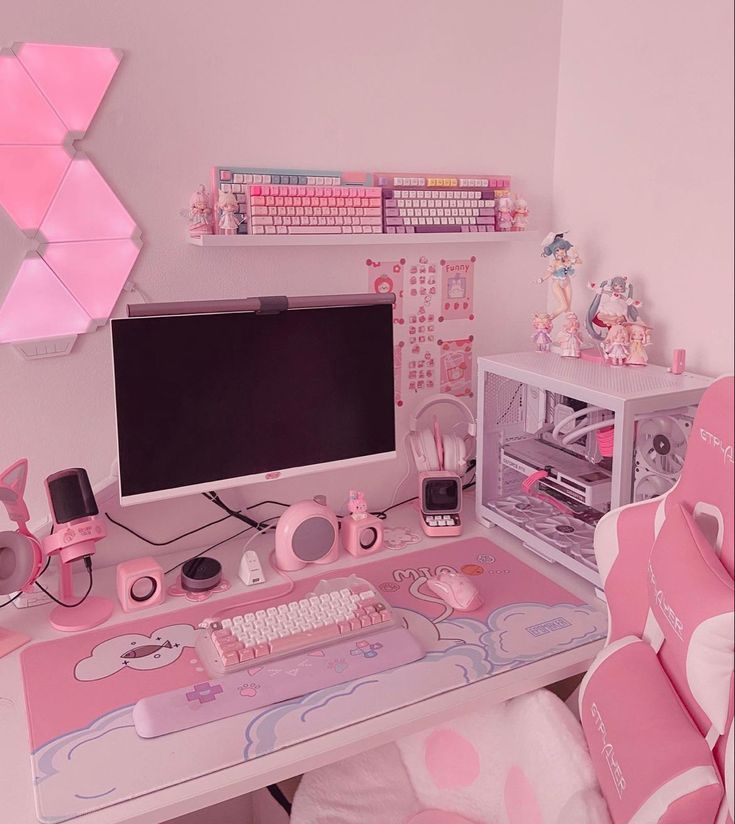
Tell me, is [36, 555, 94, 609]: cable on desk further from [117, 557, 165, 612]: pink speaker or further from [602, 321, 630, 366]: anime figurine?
[602, 321, 630, 366]: anime figurine

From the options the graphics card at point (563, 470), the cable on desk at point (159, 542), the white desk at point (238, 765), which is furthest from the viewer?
the cable on desk at point (159, 542)

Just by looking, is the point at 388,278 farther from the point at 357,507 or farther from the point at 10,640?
the point at 10,640

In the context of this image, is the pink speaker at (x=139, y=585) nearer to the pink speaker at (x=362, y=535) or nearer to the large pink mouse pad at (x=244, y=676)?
the large pink mouse pad at (x=244, y=676)

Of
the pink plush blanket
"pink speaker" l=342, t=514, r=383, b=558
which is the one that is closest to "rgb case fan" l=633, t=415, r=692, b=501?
the pink plush blanket

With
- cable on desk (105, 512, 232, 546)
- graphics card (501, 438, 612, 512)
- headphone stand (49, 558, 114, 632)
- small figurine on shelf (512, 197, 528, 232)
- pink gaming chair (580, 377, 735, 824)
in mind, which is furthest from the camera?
small figurine on shelf (512, 197, 528, 232)

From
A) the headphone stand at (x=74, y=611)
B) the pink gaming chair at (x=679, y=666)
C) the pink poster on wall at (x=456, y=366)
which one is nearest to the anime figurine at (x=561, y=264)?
the pink poster on wall at (x=456, y=366)

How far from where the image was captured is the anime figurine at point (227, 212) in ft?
4.76

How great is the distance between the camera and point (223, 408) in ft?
4.59

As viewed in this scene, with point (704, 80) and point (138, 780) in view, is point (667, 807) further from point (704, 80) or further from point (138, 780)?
point (704, 80)

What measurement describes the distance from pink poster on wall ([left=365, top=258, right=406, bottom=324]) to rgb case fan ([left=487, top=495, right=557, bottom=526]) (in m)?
0.48

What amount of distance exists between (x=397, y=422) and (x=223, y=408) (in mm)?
545

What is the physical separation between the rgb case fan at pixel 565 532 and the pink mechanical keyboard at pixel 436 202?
2.21ft

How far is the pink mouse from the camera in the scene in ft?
4.42

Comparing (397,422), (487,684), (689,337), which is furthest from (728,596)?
(397,422)
